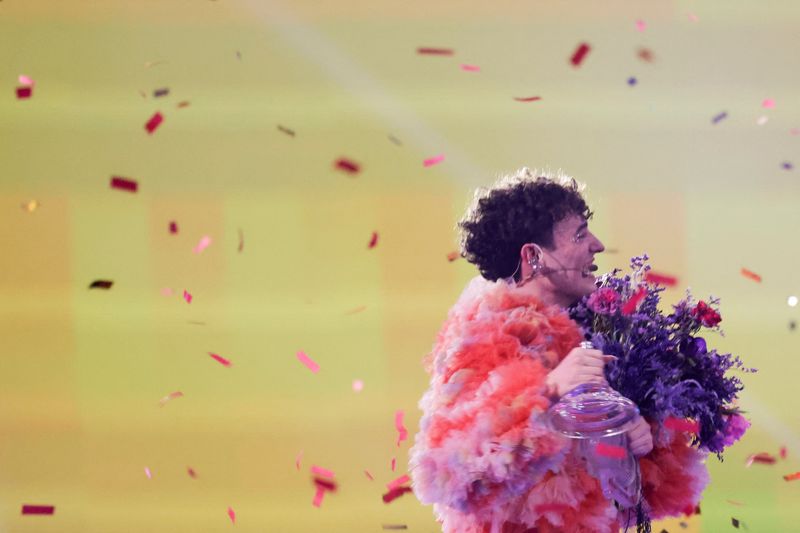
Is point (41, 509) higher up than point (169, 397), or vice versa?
point (169, 397)

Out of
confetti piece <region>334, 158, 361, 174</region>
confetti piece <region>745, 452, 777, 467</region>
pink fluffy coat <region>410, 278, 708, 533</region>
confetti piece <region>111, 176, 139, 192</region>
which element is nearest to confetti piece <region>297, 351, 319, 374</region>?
confetti piece <region>334, 158, 361, 174</region>

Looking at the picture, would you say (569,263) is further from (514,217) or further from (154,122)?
(154,122)

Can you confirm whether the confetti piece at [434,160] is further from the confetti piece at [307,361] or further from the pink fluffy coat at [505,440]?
the pink fluffy coat at [505,440]

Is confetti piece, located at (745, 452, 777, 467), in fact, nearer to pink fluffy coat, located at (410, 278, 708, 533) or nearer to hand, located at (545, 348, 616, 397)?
pink fluffy coat, located at (410, 278, 708, 533)

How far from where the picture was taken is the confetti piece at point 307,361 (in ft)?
8.61

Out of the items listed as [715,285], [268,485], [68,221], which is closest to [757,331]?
[715,285]

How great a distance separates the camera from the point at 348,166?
2.65 metres

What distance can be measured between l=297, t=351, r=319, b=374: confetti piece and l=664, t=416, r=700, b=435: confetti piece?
3.36 feet

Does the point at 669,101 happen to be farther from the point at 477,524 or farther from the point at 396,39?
the point at 477,524

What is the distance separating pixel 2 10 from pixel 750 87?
1.99 meters

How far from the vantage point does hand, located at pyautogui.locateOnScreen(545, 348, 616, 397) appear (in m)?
1.77

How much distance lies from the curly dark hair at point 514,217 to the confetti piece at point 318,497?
0.85 metres

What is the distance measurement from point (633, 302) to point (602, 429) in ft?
0.89

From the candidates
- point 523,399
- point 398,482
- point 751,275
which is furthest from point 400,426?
point 751,275
